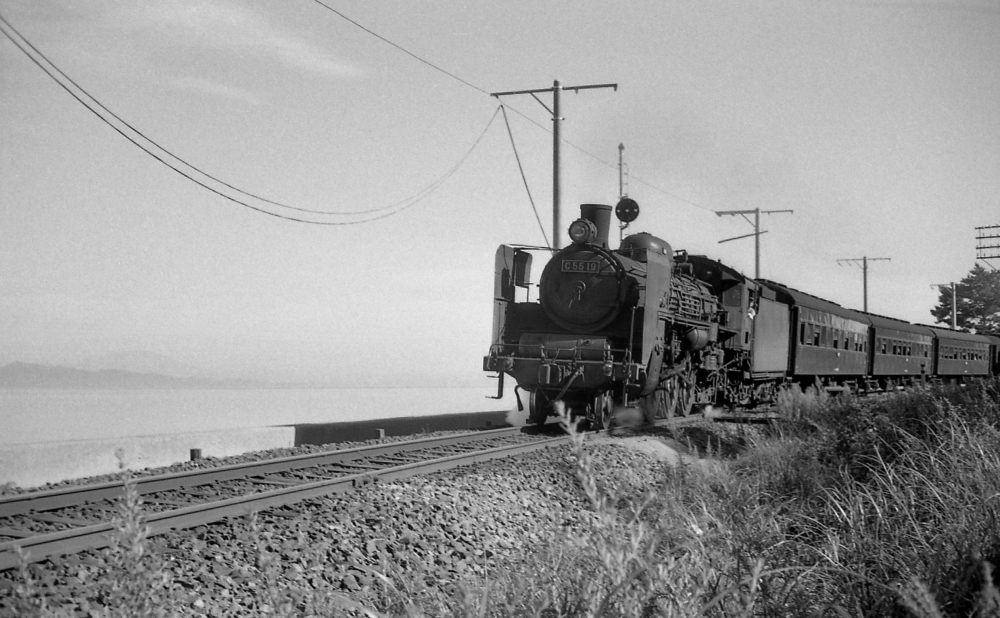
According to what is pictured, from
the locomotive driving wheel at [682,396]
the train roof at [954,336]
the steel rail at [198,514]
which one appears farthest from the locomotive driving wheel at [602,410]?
the train roof at [954,336]

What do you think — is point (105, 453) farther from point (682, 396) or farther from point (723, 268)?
point (723, 268)

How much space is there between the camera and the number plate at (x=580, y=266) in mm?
12500

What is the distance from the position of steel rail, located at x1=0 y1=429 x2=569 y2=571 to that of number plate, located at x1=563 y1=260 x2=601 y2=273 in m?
5.17

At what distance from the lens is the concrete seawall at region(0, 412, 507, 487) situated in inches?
303

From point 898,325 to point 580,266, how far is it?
19.9 metres

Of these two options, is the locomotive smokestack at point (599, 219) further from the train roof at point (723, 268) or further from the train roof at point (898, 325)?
the train roof at point (898, 325)

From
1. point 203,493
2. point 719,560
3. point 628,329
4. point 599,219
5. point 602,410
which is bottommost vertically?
point 203,493

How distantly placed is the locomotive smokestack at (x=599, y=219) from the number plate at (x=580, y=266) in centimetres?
63

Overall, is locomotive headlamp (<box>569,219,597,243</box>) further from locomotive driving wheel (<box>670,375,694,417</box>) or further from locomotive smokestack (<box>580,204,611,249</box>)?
locomotive driving wheel (<box>670,375,694,417</box>)

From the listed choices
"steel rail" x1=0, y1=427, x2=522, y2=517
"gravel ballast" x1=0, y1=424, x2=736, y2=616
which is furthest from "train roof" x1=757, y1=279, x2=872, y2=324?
"gravel ballast" x1=0, y1=424, x2=736, y2=616

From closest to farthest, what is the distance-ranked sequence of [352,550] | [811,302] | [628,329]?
[352,550] < [628,329] < [811,302]

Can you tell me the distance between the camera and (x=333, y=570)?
4656 millimetres

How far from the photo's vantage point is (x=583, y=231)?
12.8 meters

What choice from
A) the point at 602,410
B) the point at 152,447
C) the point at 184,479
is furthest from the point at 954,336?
the point at 184,479
